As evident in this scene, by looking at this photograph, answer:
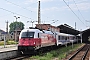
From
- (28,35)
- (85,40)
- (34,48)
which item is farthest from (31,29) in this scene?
(85,40)

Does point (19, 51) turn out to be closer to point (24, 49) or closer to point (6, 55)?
point (24, 49)

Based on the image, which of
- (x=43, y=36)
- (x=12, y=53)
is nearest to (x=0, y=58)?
(x=12, y=53)

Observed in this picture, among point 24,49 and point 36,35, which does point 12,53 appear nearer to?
point 24,49

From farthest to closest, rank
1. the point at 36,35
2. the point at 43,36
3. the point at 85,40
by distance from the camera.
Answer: the point at 85,40
the point at 43,36
the point at 36,35

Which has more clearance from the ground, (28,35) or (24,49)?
(28,35)

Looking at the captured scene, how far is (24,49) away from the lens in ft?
78.3

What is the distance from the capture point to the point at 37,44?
24.9m

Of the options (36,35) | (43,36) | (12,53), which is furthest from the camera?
(43,36)

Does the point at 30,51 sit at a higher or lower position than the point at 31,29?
lower

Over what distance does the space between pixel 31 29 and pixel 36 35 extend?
3.05 feet

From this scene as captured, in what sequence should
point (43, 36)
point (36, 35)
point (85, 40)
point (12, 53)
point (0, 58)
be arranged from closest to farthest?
point (0, 58) → point (12, 53) → point (36, 35) → point (43, 36) → point (85, 40)

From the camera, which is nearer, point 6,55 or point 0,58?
point 0,58

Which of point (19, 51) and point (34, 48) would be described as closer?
point (34, 48)

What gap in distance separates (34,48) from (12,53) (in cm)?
236
